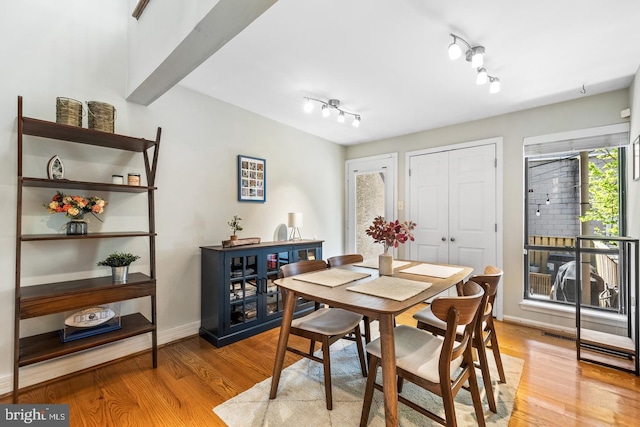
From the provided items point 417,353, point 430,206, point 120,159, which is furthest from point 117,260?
point 430,206

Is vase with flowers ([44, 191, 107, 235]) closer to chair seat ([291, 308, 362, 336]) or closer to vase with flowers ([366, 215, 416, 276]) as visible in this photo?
chair seat ([291, 308, 362, 336])

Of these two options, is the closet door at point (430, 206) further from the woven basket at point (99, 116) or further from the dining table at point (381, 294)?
the woven basket at point (99, 116)

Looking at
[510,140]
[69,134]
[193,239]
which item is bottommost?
[193,239]

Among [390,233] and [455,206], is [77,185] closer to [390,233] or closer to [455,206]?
[390,233]

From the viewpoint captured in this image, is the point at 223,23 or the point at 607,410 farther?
the point at 607,410

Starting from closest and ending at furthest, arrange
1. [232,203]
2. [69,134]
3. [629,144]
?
[69,134], [629,144], [232,203]

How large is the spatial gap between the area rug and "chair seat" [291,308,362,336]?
46 cm

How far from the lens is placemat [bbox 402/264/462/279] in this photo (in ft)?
7.00

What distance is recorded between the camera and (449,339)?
1.29m

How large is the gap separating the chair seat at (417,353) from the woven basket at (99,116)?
2411mm

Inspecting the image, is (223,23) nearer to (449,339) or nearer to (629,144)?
(449,339)

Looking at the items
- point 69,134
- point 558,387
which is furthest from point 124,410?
point 558,387

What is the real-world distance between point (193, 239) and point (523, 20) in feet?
10.5

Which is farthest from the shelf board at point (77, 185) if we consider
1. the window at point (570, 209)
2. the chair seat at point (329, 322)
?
the window at point (570, 209)
